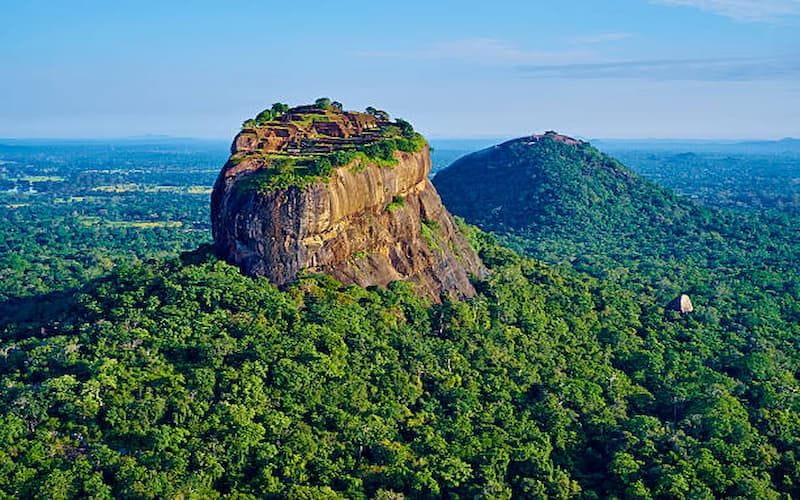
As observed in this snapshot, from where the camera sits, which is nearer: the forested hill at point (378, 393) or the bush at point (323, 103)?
the forested hill at point (378, 393)

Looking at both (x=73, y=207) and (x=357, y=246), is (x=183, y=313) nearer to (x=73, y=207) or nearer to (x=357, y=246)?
(x=357, y=246)

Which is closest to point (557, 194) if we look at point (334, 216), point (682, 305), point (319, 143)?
point (682, 305)

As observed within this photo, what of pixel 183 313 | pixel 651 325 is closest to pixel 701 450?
pixel 651 325

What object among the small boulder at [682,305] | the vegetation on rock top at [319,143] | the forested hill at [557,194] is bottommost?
the small boulder at [682,305]

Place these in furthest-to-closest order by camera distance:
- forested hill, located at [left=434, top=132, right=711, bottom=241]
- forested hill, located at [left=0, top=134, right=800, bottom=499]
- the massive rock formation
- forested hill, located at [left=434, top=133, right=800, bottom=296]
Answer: forested hill, located at [left=434, top=132, right=711, bottom=241] → forested hill, located at [left=434, top=133, right=800, bottom=296] → the massive rock formation → forested hill, located at [left=0, top=134, right=800, bottom=499]

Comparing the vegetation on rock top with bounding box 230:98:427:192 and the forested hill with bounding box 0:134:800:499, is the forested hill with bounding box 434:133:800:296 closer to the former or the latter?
the forested hill with bounding box 0:134:800:499

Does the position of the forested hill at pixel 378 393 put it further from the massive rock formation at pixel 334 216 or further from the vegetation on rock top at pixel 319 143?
the vegetation on rock top at pixel 319 143

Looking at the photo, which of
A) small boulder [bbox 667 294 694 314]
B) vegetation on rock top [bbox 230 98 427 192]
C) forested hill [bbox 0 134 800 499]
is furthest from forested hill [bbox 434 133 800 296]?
vegetation on rock top [bbox 230 98 427 192]

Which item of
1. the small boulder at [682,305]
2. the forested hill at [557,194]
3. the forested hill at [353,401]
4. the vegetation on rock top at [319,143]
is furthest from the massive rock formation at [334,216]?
the forested hill at [557,194]
